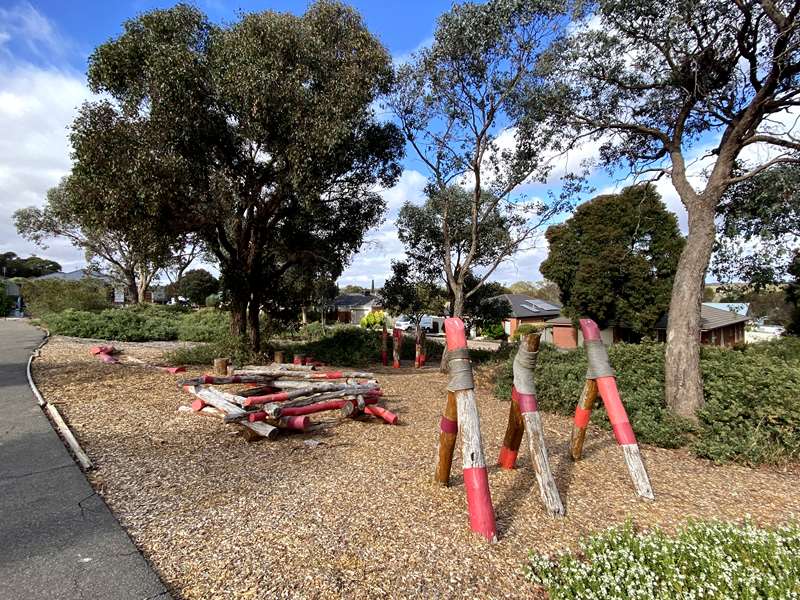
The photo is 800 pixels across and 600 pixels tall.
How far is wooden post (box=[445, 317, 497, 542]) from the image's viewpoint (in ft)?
10.3

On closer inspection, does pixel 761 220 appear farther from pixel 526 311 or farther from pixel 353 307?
pixel 353 307

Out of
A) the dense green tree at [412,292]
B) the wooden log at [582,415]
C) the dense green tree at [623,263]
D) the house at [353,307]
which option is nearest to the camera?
the wooden log at [582,415]

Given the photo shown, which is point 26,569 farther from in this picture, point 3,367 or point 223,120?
point 3,367

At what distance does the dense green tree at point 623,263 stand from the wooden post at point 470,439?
22161 millimetres

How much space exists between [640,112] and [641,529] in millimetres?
7827

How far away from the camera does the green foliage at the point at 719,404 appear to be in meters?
5.15

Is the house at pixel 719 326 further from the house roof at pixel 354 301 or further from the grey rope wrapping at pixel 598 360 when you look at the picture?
Result: the house roof at pixel 354 301

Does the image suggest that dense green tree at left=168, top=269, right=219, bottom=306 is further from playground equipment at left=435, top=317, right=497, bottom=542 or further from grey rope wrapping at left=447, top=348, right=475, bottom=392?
grey rope wrapping at left=447, top=348, right=475, bottom=392

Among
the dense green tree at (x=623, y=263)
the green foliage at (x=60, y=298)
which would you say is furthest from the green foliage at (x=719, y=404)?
the green foliage at (x=60, y=298)

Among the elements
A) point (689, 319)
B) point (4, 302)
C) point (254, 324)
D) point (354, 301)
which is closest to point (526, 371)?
point (689, 319)

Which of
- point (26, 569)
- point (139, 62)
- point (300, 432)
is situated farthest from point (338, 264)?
point (26, 569)

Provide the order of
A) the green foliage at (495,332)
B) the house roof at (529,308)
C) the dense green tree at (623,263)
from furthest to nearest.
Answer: the house roof at (529,308) < the green foliage at (495,332) < the dense green tree at (623,263)

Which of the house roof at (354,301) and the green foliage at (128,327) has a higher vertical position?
the house roof at (354,301)

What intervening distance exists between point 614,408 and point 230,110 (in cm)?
904
